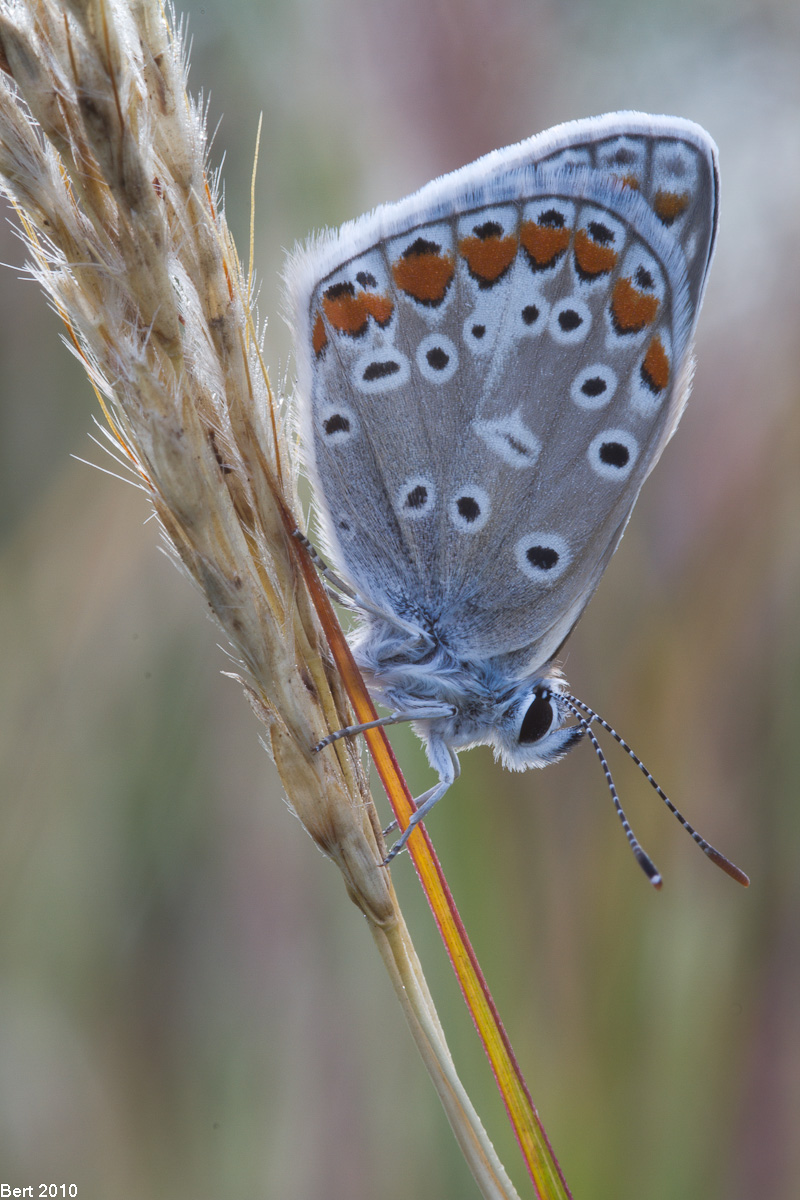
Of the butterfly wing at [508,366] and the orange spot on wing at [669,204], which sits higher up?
the orange spot on wing at [669,204]

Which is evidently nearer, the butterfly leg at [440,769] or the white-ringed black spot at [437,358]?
the butterfly leg at [440,769]

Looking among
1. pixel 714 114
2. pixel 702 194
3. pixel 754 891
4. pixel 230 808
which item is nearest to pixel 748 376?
pixel 702 194

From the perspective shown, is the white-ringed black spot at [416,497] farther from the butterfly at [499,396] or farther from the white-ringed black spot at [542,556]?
the white-ringed black spot at [542,556]

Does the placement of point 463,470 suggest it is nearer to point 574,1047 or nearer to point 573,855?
point 573,855

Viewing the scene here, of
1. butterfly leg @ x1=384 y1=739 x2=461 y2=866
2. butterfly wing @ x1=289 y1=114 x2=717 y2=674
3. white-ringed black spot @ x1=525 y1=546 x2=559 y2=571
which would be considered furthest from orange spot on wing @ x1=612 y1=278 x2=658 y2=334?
butterfly leg @ x1=384 y1=739 x2=461 y2=866

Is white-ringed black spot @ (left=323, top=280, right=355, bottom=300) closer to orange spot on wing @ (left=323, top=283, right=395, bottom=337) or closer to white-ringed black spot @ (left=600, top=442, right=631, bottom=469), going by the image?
orange spot on wing @ (left=323, top=283, right=395, bottom=337)

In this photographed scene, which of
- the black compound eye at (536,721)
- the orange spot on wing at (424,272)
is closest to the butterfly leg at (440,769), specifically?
the black compound eye at (536,721)
